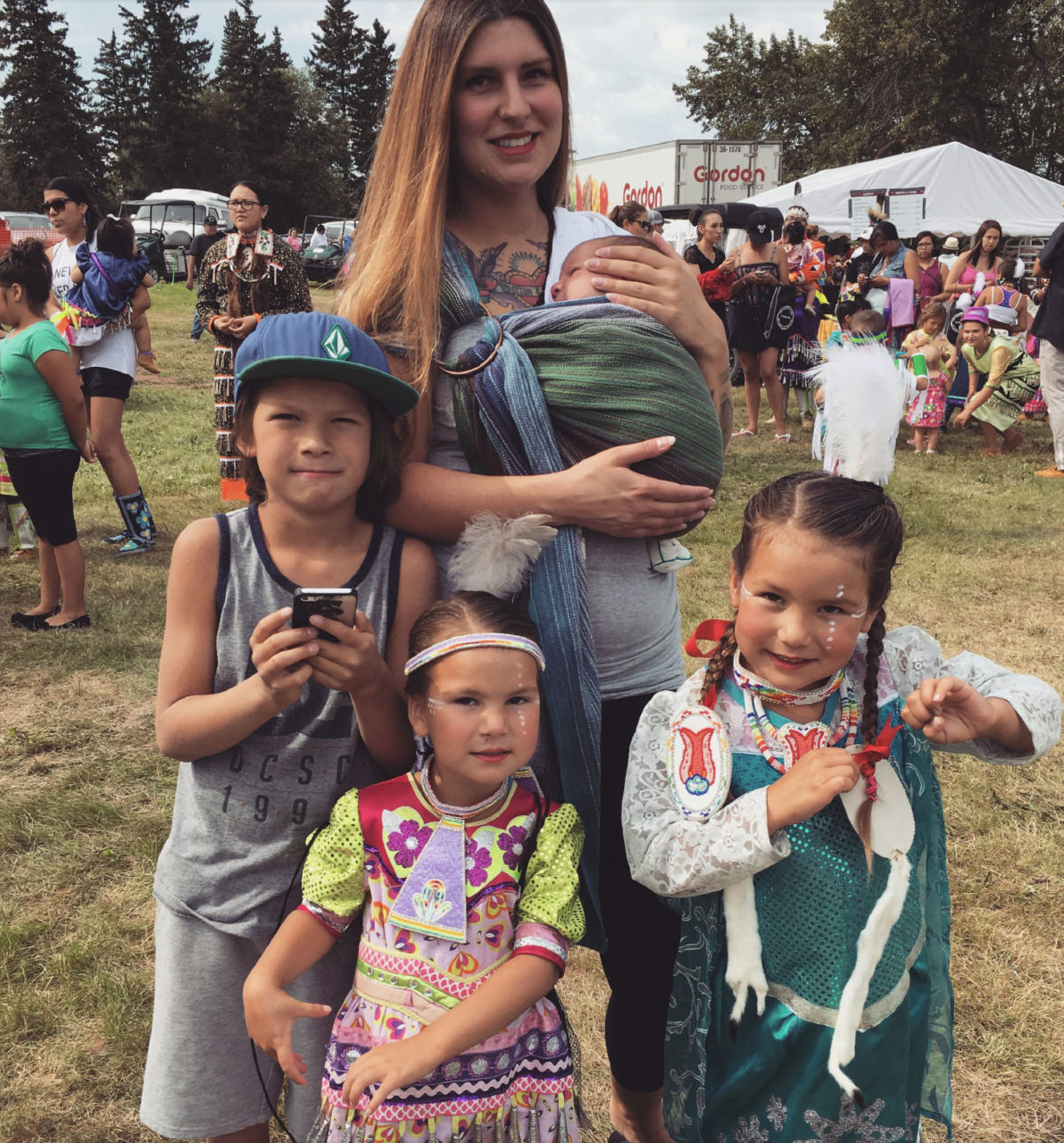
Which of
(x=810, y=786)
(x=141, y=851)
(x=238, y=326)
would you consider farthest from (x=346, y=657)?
(x=238, y=326)

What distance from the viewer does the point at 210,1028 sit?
1.57 m

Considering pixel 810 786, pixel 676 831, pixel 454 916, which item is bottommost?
pixel 454 916

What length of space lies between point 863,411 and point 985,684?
1.55 ft

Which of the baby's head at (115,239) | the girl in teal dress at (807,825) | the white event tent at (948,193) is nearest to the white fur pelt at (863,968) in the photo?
the girl in teal dress at (807,825)

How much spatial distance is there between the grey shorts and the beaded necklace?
0.72 m

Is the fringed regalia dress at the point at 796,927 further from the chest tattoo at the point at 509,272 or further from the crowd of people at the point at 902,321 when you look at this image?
the crowd of people at the point at 902,321

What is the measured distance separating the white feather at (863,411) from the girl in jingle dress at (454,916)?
1.91 ft

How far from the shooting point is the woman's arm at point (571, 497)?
1546mm

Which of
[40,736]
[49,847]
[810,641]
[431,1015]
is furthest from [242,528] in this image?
[40,736]

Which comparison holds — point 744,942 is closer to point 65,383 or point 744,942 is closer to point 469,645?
point 469,645

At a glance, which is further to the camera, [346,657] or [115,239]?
[115,239]

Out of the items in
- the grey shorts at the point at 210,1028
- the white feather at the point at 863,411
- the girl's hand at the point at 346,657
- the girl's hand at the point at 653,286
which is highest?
the girl's hand at the point at 653,286

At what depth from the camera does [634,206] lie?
8.66m

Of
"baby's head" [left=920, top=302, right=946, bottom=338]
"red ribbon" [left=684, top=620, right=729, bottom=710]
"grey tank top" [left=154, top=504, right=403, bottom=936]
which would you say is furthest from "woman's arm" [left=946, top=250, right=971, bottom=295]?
"grey tank top" [left=154, top=504, right=403, bottom=936]
